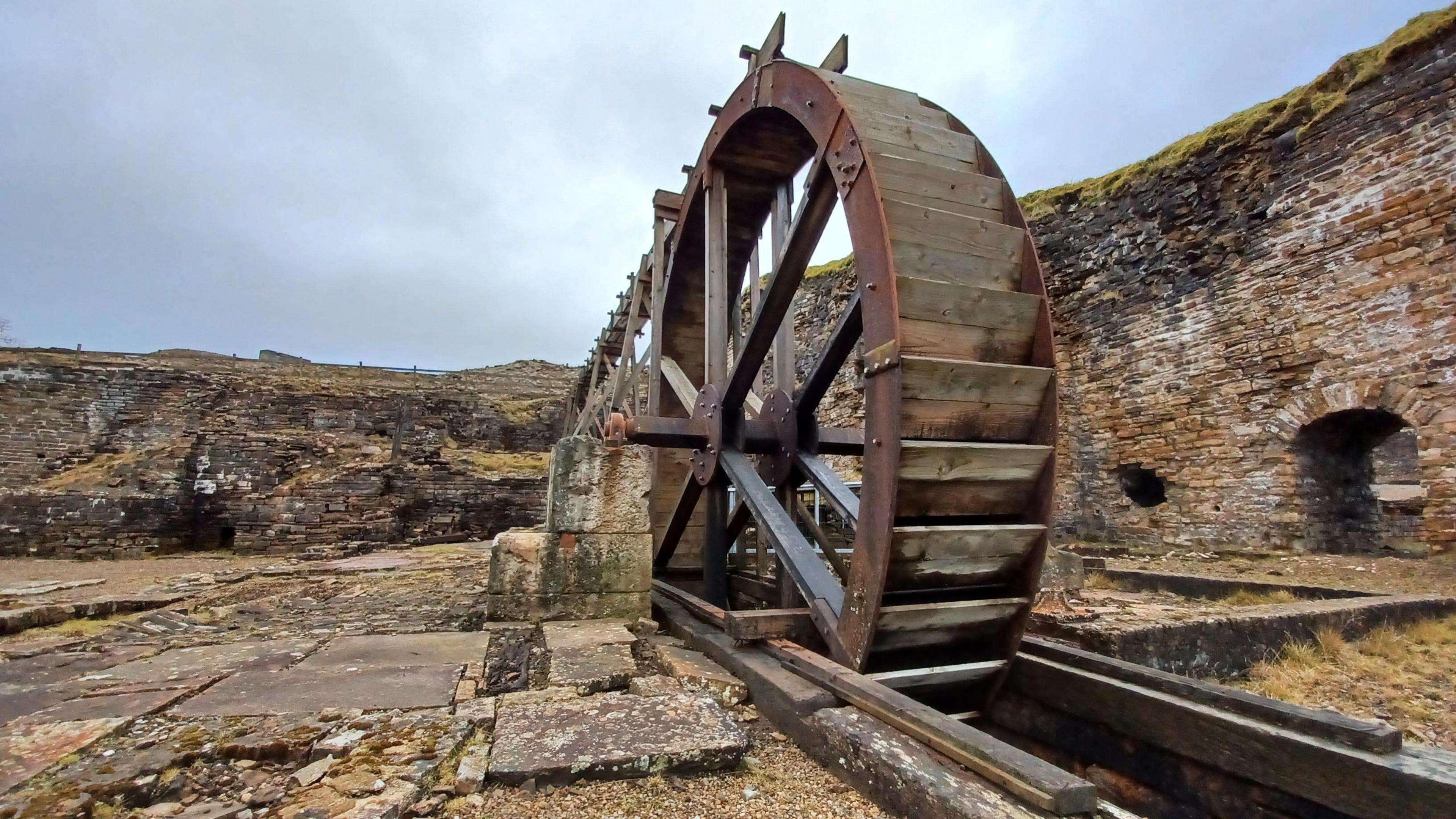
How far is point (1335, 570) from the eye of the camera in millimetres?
6598

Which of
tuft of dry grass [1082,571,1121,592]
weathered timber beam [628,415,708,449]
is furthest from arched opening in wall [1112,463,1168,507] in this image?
weathered timber beam [628,415,708,449]

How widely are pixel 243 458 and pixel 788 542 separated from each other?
15.9 m

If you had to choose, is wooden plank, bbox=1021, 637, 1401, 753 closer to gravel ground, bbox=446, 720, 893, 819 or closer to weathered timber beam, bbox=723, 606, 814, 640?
weathered timber beam, bbox=723, 606, 814, 640

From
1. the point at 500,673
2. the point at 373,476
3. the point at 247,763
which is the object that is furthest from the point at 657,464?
the point at 373,476

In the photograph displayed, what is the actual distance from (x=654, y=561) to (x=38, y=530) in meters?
13.1

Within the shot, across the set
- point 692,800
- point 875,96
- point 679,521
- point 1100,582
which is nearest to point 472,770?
point 692,800

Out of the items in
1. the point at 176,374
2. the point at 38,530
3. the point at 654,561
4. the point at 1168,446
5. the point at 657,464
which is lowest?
the point at 38,530

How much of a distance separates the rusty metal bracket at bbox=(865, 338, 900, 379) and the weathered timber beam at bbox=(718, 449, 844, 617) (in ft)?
2.92

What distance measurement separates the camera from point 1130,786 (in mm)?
2084

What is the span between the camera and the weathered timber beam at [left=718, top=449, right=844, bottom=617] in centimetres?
276

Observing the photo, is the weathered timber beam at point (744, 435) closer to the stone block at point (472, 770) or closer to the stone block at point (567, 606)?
the stone block at point (567, 606)

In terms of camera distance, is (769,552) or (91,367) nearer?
(769,552)

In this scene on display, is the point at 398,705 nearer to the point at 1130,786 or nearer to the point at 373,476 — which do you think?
the point at 1130,786

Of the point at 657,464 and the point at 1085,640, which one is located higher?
the point at 657,464
